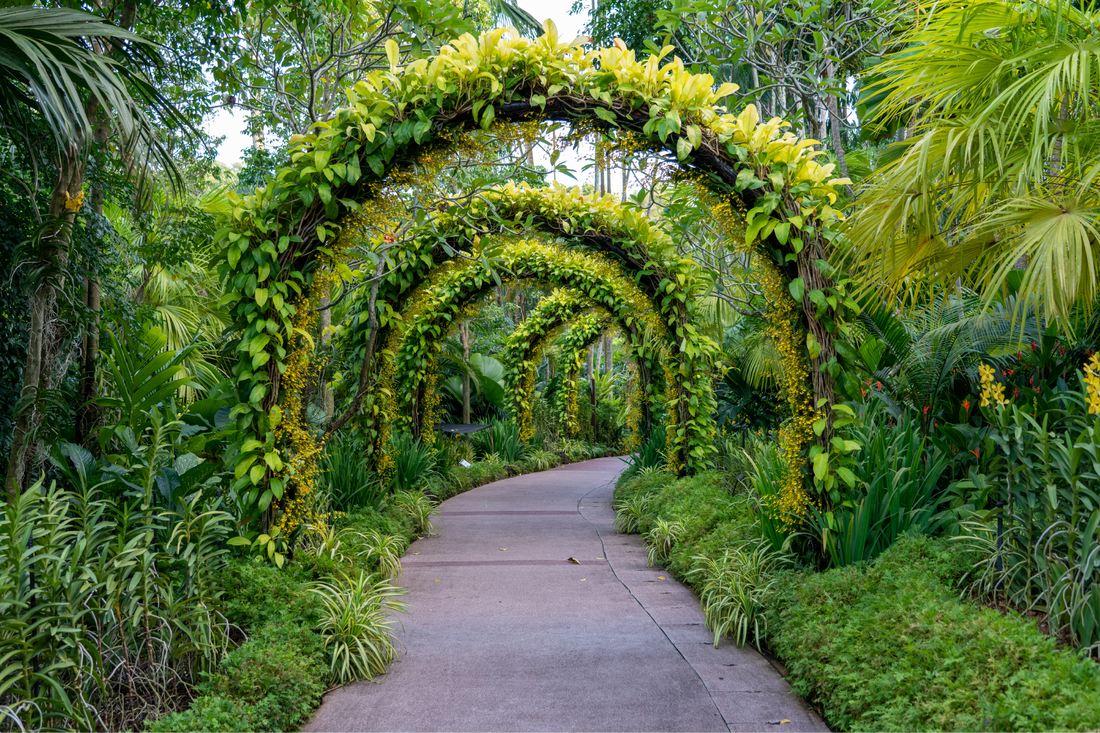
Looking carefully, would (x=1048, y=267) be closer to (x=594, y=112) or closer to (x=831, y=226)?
(x=831, y=226)

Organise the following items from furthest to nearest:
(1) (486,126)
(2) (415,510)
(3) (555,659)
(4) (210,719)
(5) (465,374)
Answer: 1. (5) (465,374)
2. (2) (415,510)
3. (1) (486,126)
4. (3) (555,659)
5. (4) (210,719)

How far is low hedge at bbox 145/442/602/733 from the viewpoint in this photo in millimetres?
2646

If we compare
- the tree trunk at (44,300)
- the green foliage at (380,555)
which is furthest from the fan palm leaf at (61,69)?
the green foliage at (380,555)

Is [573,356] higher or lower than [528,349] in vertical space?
lower

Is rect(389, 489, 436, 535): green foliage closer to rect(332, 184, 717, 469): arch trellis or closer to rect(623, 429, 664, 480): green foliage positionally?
rect(332, 184, 717, 469): arch trellis

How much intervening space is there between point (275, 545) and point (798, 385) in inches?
133

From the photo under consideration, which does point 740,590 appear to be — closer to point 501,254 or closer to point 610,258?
point 501,254

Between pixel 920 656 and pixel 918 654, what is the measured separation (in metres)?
0.01

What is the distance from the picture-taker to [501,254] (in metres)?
5.53

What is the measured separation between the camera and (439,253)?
6984 millimetres

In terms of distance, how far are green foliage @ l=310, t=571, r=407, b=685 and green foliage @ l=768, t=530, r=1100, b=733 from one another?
2061mm

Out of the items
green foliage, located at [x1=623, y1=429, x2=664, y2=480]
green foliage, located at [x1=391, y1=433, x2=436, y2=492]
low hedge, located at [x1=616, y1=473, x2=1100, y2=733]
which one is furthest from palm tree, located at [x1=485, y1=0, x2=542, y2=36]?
low hedge, located at [x1=616, y1=473, x2=1100, y2=733]

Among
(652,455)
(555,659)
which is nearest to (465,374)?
(652,455)

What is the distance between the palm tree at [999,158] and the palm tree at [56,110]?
12.6 ft
